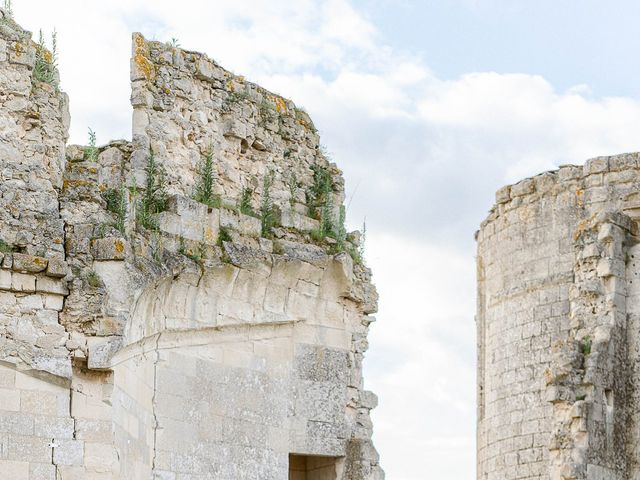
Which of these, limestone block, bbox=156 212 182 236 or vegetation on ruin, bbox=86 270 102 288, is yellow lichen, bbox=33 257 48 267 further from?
limestone block, bbox=156 212 182 236

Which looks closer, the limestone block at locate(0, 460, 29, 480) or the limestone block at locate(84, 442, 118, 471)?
the limestone block at locate(0, 460, 29, 480)

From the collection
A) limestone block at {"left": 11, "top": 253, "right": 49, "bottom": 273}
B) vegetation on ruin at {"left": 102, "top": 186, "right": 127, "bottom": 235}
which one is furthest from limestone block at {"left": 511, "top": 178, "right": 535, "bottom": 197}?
limestone block at {"left": 11, "top": 253, "right": 49, "bottom": 273}

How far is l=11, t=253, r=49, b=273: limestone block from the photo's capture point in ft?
40.2

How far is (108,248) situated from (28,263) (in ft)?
2.43

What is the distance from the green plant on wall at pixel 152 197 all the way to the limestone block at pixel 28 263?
4.63ft

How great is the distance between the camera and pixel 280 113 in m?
15.7

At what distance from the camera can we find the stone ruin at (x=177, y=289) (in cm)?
1227

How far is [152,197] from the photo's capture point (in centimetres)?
1395

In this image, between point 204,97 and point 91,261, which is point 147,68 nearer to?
point 204,97

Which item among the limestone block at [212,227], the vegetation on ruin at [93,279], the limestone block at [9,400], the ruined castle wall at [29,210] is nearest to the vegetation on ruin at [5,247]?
the ruined castle wall at [29,210]

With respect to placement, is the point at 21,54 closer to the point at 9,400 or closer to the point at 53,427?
the point at 9,400

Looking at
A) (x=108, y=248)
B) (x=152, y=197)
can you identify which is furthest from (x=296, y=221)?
(x=108, y=248)

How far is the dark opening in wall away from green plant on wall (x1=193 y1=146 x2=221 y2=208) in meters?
2.69

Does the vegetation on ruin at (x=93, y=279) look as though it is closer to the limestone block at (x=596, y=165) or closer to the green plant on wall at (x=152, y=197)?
the green plant on wall at (x=152, y=197)
